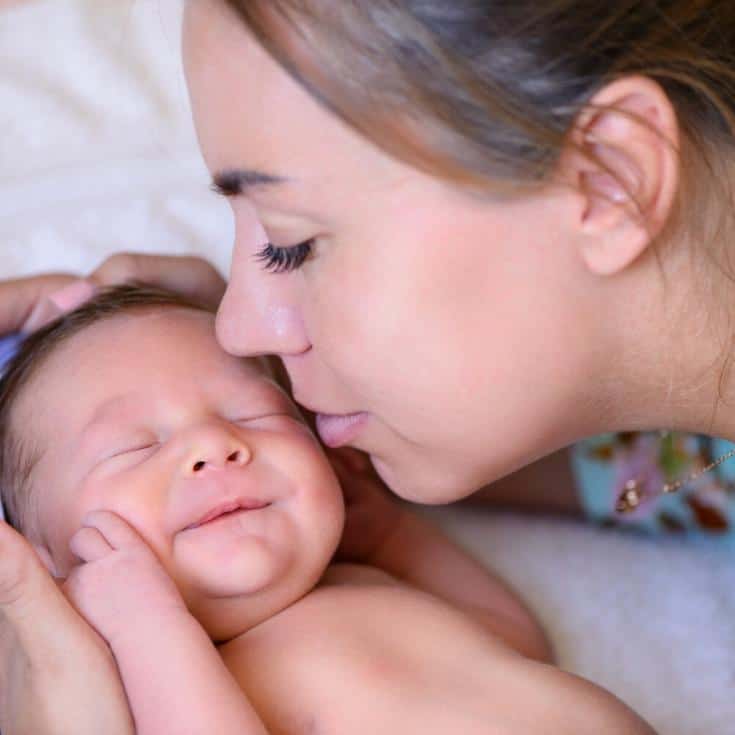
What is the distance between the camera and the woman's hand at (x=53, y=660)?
1.02 meters

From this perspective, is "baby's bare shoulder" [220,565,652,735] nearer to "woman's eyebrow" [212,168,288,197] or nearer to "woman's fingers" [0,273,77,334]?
"woman's eyebrow" [212,168,288,197]

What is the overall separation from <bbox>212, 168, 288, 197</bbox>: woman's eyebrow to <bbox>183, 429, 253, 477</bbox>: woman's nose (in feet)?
0.78

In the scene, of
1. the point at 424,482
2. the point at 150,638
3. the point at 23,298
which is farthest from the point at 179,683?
the point at 23,298

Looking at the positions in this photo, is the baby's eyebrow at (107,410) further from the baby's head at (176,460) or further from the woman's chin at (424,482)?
the woman's chin at (424,482)

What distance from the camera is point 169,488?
1151 mm

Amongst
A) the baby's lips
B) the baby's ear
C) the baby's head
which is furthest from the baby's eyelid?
the baby's lips

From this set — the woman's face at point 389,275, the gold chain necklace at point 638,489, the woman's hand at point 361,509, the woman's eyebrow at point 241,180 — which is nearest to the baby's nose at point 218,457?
the woman's face at point 389,275

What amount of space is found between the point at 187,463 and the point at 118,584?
0.42 ft

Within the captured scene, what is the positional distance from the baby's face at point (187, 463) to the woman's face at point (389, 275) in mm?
120

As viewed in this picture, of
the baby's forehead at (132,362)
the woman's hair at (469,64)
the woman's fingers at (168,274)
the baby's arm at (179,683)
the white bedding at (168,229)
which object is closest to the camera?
the woman's hair at (469,64)

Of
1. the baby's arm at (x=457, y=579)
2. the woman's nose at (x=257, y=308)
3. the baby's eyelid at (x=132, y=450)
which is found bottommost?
the baby's arm at (x=457, y=579)

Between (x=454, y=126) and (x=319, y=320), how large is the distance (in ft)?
0.72

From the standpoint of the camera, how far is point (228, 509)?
1.15 meters

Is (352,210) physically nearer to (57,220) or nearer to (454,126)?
(454,126)
